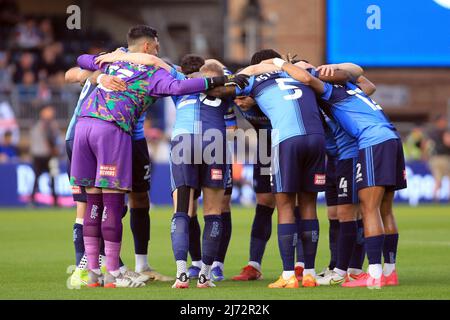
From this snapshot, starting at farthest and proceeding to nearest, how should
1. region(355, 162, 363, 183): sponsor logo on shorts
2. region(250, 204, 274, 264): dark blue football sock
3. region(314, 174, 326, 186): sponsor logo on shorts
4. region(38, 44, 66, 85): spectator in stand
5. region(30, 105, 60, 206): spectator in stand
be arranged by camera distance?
region(38, 44, 66, 85): spectator in stand → region(30, 105, 60, 206): spectator in stand → region(250, 204, 274, 264): dark blue football sock → region(314, 174, 326, 186): sponsor logo on shorts → region(355, 162, 363, 183): sponsor logo on shorts

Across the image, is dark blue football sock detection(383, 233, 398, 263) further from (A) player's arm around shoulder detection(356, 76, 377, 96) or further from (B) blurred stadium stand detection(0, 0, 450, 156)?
(B) blurred stadium stand detection(0, 0, 450, 156)

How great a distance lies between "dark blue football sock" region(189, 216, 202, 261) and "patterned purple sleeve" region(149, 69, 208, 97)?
181cm

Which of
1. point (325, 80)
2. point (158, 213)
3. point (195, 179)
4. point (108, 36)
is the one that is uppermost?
point (108, 36)

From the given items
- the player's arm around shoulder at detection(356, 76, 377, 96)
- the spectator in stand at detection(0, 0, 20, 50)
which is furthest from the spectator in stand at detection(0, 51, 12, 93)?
the player's arm around shoulder at detection(356, 76, 377, 96)

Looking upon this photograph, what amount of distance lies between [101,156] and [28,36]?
23.6 meters

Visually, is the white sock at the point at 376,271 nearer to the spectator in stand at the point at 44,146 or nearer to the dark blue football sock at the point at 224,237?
the dark blue football sock at the point at 224,237

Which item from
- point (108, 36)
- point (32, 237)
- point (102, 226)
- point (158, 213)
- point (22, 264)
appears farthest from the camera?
point (108, 36)

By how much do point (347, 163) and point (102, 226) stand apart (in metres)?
2.64

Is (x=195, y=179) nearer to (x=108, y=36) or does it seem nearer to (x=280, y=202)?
(x=280, y=202)

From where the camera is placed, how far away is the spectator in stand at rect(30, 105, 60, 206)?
84.9ft

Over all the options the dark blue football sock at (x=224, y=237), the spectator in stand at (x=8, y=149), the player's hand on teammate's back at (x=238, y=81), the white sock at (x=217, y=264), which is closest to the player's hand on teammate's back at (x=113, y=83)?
the player's hand on teammate's back at (x=238, y=81)

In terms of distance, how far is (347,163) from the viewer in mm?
10727
